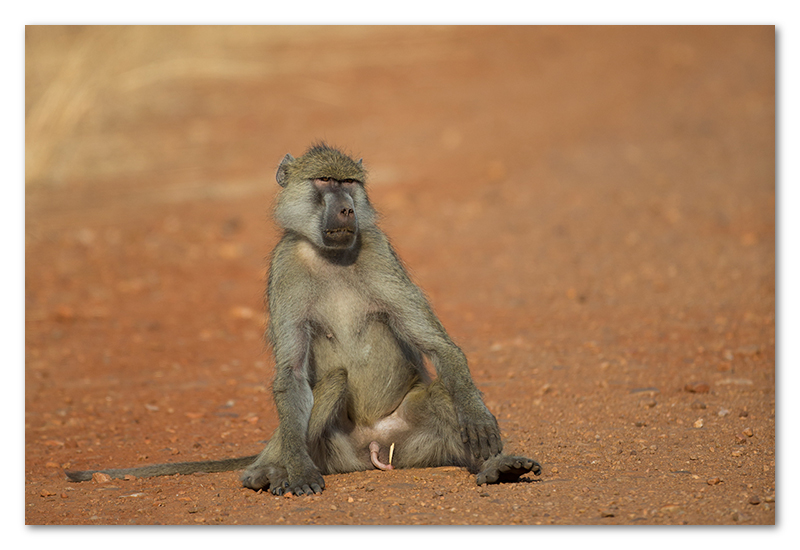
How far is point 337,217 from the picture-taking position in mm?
4449

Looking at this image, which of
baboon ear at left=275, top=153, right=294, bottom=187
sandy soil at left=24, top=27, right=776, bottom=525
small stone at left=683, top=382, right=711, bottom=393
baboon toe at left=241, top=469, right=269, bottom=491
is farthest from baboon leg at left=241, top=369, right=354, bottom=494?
small stone at left=683, top=382, right=711, bottom=393

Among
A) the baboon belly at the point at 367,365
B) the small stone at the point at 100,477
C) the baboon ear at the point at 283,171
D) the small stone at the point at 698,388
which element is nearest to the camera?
the baboon belly at the point at 367,365

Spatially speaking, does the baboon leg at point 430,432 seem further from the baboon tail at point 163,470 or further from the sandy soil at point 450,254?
the baboon tail at point 163,470

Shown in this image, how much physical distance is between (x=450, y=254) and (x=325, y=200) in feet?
18.0

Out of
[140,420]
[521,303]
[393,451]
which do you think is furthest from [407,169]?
[393,451]

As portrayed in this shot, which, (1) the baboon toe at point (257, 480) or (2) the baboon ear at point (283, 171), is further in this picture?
(2) the baboon ear at point (283, 171)

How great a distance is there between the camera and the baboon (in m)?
4.49

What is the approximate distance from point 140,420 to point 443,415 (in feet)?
7.78

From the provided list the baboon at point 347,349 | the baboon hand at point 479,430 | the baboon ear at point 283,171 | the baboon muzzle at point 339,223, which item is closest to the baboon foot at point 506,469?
the baboon hand at point 479,430

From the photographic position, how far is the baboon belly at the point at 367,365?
15.3ft

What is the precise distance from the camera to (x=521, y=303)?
8344 millimetres

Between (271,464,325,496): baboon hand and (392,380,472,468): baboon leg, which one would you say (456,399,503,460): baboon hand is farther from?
(271,464,325,496): baboon hand

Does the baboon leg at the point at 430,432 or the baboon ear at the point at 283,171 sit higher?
the baboon ear at the point at 283,171

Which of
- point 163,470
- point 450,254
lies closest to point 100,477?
point 163,470
